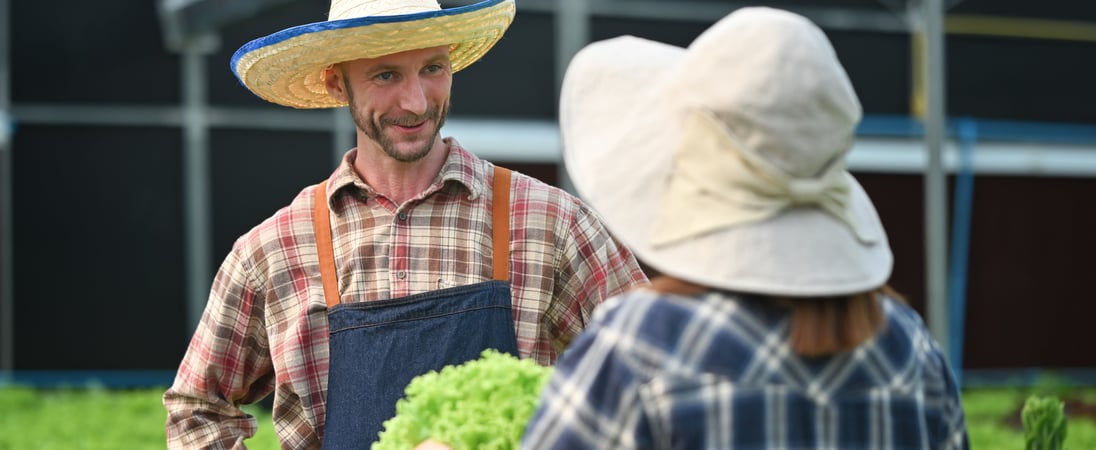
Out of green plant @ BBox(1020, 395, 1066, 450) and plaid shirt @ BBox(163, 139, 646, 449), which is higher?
plaid shirt @ BBox(163, 139, 646, 449)

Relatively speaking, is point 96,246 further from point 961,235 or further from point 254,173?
point 961,235

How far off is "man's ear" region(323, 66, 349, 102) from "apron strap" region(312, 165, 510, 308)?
0.26 meters

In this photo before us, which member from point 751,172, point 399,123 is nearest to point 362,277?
point 399,123

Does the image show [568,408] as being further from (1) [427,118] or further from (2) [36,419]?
(2) [36,419]

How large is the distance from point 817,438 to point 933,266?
5542mm

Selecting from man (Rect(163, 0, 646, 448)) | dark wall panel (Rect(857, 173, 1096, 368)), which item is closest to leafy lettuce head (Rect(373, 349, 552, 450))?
man (Rect(163, 0, 646, 448))

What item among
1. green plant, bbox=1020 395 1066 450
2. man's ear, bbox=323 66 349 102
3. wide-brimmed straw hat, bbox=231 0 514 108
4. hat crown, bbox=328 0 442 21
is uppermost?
hat crown, bbox=328 0 442 21

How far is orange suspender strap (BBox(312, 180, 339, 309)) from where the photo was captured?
2771 millimetres

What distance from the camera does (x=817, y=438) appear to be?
4.92ft

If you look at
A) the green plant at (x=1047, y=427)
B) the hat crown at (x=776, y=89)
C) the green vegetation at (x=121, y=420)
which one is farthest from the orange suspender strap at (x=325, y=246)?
the green vegetation at (x=121, y=420)

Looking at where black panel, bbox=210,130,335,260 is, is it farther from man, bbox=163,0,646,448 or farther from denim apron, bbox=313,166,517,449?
denim apron, bbox=313,166,517,449

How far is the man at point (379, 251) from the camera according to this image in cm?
278

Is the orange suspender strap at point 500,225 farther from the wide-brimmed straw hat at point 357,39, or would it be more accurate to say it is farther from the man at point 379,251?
the wide-brimmed straw hat at point 357,39

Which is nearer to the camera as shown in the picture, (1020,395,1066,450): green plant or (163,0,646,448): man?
(163,0,646,448): man
